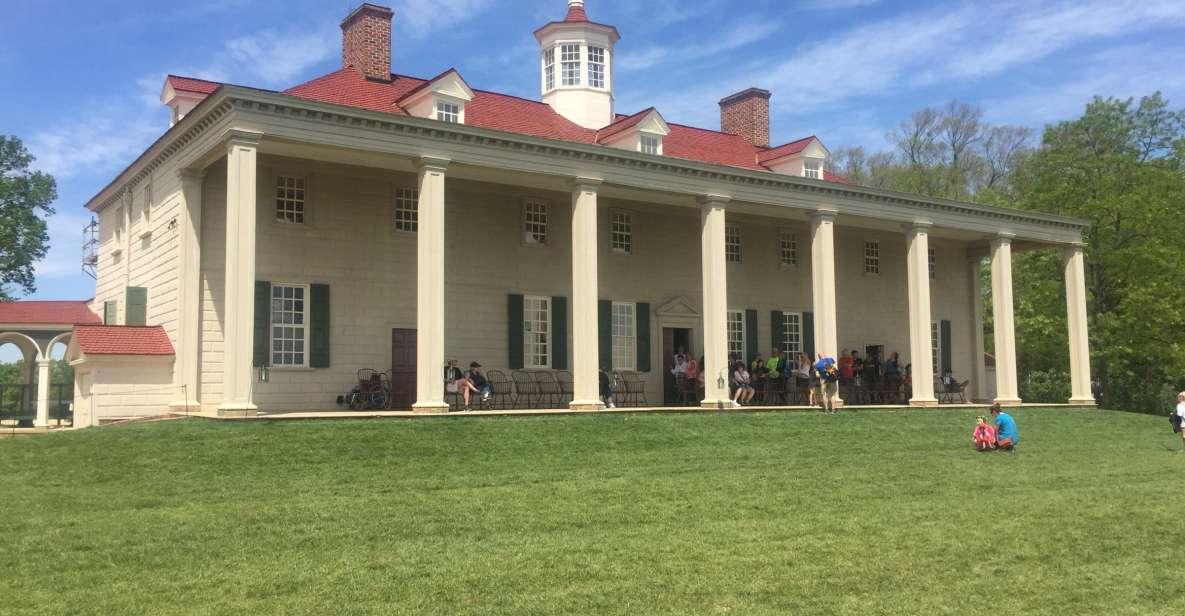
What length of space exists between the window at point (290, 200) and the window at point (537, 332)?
5580 mm

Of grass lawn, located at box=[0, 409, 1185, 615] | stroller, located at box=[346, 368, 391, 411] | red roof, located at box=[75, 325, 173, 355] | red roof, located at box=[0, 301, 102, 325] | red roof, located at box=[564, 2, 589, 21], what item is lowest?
grass lawn, located at box=[0, 409, 1185, 615]

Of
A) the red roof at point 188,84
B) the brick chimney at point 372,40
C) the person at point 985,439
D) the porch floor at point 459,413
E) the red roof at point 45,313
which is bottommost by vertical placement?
the person at point 985,439

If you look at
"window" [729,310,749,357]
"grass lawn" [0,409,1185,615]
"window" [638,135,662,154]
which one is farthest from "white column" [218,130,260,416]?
"window" [729,310,749,357]

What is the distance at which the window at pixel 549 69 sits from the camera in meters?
28.6

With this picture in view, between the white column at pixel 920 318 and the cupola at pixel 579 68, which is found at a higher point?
the cupola at pixel 579 68

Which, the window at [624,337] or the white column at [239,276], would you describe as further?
the window at [624,337]

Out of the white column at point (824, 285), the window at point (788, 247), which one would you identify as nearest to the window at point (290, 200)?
the white column at point (824, 285)

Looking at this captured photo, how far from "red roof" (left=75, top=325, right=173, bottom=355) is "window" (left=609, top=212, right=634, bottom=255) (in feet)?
35.3

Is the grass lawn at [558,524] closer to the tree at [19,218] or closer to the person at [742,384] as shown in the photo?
the person at [742,384]

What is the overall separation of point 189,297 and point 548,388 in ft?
26.7

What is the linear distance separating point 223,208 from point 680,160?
9800mm

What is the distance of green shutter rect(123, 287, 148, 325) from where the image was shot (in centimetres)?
2214

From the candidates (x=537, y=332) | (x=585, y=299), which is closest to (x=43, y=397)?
(x=537, y=332)

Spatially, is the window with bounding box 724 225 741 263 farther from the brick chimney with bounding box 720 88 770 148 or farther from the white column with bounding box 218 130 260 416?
the white column with bounding box 218 130 260 416
